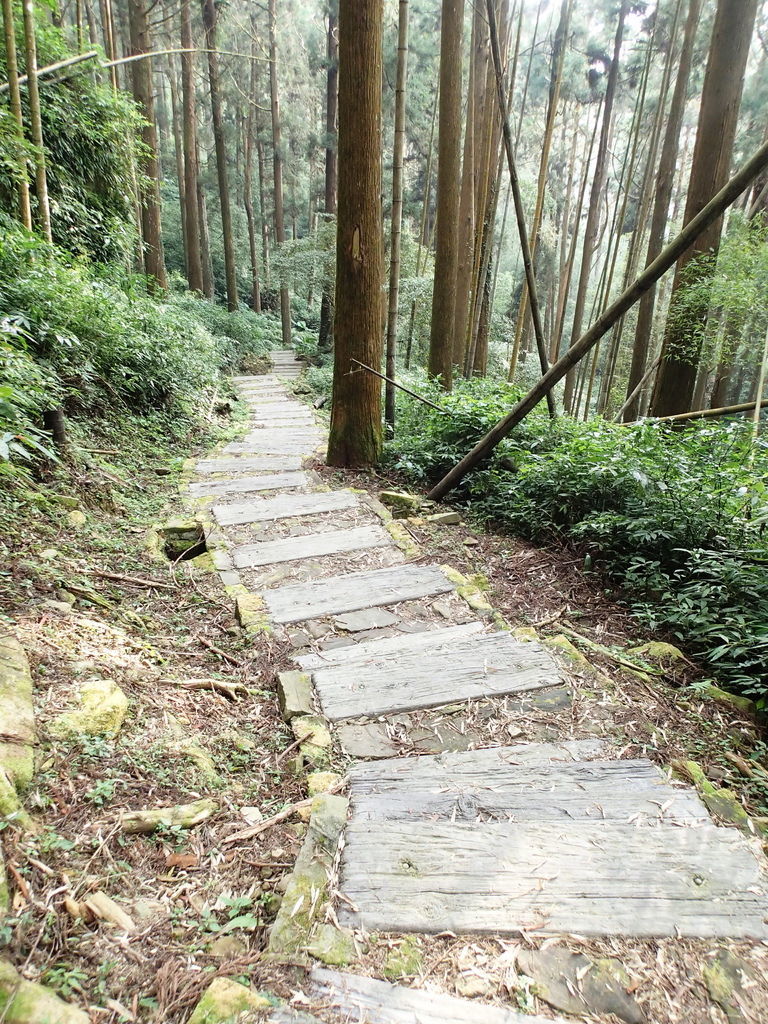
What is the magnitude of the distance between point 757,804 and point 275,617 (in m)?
2.23

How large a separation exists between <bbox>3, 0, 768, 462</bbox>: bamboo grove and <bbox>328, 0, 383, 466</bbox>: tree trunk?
0.02 meters

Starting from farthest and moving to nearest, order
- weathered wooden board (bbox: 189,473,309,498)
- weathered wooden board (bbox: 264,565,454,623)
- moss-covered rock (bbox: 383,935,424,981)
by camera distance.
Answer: weathered wooden board (bbox: 189,473,309,498)
weathered wooden board (bbox: 264,565,454,623)
moss-covered rock (bbox: 383,935,424,981)

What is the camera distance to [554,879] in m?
1.58

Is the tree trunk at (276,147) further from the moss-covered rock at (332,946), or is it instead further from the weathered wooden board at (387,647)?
the moss-covered rock at (332,946)

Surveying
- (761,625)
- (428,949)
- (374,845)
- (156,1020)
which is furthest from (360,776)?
(761,625)

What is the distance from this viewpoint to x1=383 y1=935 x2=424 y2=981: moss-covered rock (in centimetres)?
134

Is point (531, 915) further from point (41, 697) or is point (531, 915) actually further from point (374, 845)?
point (41, 697)

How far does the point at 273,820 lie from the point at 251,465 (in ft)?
14.7

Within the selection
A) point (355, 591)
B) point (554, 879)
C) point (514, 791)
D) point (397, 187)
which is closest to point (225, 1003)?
point (554, 879)

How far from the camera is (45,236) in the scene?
5805 mm

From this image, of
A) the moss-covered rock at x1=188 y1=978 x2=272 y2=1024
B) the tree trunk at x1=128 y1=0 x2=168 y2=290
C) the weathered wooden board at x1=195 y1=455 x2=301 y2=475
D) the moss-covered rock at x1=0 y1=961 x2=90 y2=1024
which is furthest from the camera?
the tree trunk at x1=128 y1=0 x2=168 y2=290

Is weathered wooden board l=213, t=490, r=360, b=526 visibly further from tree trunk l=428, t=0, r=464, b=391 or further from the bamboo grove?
tree trunk l=428, t=0, r=464, b=391

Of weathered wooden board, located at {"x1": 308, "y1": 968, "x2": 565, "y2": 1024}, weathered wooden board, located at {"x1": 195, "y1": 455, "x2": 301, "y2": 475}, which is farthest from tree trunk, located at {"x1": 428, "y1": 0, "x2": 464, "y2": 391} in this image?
weathered wooden board, located at {"x1": 308, "y1": 968, "x2": 565, "y2": 1024}

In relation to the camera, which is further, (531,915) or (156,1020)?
(531,915)
